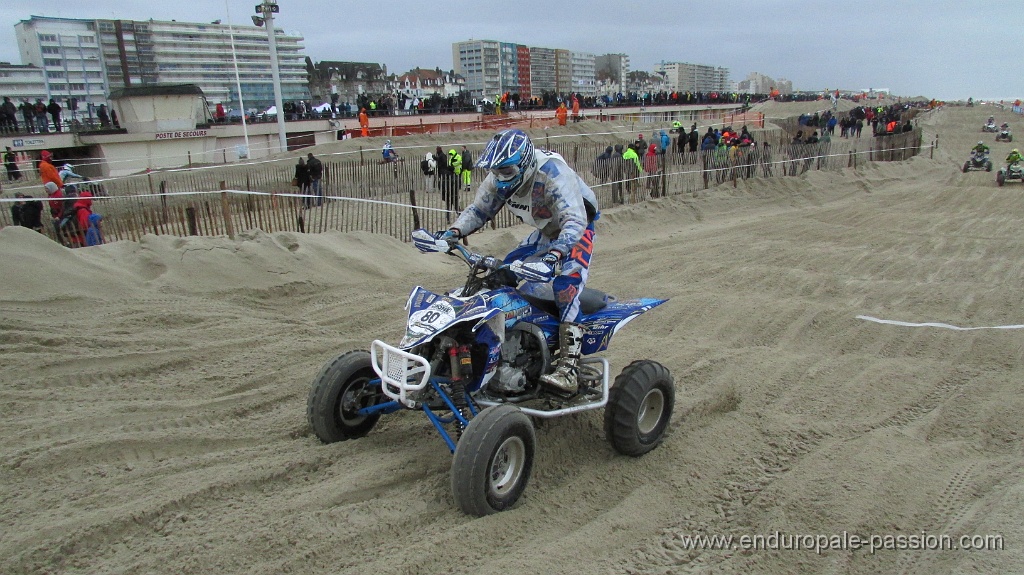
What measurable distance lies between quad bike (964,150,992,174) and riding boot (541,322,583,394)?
2425cm

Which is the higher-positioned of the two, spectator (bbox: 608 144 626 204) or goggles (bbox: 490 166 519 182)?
goggles (bbox: 490 166 519 182)

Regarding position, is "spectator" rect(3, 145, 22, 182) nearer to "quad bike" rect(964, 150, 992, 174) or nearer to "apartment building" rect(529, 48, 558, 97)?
"quad bike" rect(964, 150, 992, 174)

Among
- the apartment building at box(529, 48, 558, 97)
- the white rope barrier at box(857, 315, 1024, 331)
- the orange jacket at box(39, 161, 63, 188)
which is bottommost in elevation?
the white rope barrier at box(857, 315, 1024, 331)

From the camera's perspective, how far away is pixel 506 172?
432cm

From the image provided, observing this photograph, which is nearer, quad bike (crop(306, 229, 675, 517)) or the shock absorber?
quad bike (crop(306, 229, 675, 517))

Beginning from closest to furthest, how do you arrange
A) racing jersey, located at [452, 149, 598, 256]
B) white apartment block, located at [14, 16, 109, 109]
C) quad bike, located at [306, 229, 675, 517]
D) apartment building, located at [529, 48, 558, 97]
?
quad bike, located at [306, 229, 675, 517] → racing jersey, located at [452, 149, 598, 256] → white apartment block, located at [14, 16, 109, 109] → apartment building, located at [529, 48, 558, 97]

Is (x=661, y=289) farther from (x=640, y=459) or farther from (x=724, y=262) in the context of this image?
(x=640, y=459)

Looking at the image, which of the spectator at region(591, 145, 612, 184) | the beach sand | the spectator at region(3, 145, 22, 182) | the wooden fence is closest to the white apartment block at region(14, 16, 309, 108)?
the spectator at region(3, 145, 22, 182)

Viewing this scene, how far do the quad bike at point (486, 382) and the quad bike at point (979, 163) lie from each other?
23785mm

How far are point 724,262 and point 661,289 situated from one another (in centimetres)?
201

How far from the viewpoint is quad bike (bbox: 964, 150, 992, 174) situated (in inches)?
889

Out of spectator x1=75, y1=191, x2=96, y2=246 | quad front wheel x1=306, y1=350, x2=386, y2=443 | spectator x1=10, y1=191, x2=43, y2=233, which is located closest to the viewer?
quad front wheel x1=306, y1=350, x2=386, y2=443

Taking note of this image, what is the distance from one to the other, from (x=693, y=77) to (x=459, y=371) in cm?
14138

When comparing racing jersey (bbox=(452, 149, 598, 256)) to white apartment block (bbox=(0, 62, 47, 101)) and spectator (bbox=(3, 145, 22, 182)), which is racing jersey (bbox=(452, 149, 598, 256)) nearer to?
spectator (bbox=(3, 145, 22, 182))
